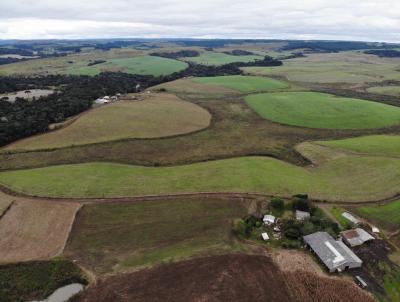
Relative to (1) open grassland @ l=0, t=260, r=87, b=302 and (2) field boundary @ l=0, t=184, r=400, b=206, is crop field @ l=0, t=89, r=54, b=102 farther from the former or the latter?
(1) open grassland @ l=0, t=260, r=87, b=302

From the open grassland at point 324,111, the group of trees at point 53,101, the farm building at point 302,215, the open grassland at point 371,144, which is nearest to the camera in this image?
the farm building at point 302,215

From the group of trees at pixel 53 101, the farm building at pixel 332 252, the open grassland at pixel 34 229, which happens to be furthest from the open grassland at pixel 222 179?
the group of trees at pixel 53 101

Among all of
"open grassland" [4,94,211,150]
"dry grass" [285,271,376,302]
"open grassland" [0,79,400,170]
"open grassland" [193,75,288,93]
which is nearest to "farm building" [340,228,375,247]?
"dry grass" [285,271,376,302]

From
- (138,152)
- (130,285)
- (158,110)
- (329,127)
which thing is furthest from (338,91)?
(130,285)

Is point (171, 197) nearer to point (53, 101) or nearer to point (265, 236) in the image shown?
point (265, 236)

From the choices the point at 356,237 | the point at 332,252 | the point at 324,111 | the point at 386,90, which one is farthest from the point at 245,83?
the point at 332,252

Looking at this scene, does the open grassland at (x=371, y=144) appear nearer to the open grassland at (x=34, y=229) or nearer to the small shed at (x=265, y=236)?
the small shed at (x=265, y=236)

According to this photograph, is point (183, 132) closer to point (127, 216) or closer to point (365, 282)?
point (127, 216)
